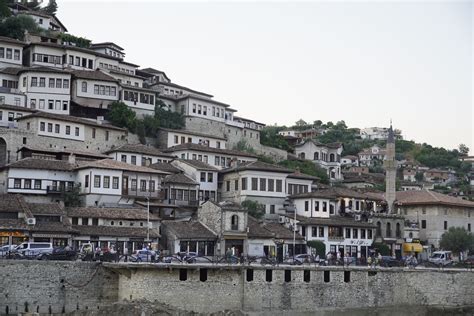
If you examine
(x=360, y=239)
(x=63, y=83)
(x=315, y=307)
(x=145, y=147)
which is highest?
(x=63, y=83)

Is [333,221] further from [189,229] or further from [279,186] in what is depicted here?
[189,229]

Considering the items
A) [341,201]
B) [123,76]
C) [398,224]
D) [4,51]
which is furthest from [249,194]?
[4,51]

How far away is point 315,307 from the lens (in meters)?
50.1

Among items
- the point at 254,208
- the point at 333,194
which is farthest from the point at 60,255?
the point at 333,194

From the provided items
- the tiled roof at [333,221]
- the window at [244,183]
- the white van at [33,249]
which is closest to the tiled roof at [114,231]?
the white van at [33,249]

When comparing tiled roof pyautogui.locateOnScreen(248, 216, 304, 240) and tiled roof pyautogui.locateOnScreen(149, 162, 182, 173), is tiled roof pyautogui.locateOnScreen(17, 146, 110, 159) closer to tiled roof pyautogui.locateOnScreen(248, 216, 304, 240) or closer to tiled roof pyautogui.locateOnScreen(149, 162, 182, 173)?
tiled roof pyautogui.locateOnScreen(149, 162, 182, 173)

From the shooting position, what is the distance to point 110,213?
5734 centimetres

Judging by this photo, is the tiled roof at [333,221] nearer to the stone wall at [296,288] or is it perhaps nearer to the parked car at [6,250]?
the stone wall at [296,288]

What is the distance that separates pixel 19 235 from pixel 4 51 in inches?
1480

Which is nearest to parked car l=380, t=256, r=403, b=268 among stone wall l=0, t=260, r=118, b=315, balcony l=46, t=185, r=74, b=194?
stone wall l=0, t=260, r=118, b=315

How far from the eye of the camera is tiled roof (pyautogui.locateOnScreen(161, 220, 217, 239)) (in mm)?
57844

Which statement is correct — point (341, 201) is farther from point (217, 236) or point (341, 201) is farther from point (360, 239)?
point (217, 236)

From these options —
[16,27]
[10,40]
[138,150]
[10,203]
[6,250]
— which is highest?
[16,27]

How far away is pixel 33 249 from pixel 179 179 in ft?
77.4
